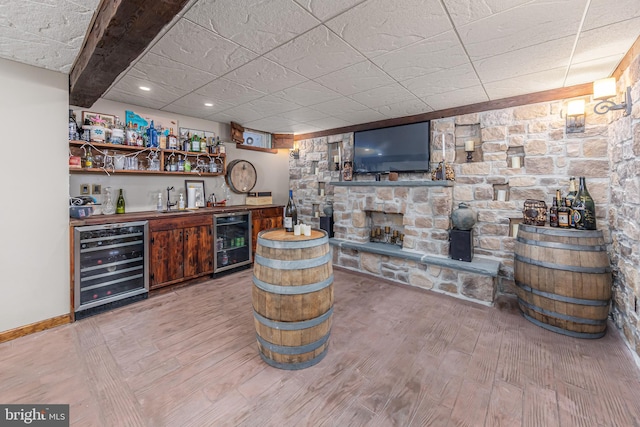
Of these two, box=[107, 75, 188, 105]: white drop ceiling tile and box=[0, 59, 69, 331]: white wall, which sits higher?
box=[107, 75, 188, 105]: white drop ceiling tile

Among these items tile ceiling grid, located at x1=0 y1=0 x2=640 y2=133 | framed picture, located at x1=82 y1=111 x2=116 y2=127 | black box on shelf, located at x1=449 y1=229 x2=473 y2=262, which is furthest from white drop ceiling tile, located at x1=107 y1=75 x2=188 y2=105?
black box on shelf, located at x1=449 y1=229 x2=473 y2=262

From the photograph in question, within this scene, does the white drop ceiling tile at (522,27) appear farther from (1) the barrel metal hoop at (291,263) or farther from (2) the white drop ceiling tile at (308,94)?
(1) the barrel metal hoop at (291,263)

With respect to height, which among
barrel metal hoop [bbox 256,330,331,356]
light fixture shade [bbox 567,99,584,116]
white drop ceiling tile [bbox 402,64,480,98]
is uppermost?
white drop ceiling tile [bbox 402,64,480,98]

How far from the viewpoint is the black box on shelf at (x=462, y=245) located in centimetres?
304

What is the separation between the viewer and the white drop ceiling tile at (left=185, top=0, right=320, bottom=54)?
1513 millimetres

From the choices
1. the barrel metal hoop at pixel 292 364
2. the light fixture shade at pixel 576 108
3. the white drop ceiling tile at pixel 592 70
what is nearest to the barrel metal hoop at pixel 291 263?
the barrel metal hoop at pixel 292 364

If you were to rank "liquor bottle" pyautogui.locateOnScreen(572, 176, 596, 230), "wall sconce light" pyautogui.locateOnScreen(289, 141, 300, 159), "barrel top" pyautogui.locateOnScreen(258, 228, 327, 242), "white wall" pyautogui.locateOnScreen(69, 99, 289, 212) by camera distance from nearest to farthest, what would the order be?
"barrel top" pyautogui.locateOnScreen(258, 228, 327, 242), "liquor bottle" pyautogui.locateOnScreen(572, 176, 596, 230), "white wall" pyautogui.locateOnScreen(69, 99, 289, 212), "wall sconce light" pyautogui.locateOnScreen(289, 141, 300, 159)

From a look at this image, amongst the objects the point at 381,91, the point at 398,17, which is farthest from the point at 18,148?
the point at 381,91

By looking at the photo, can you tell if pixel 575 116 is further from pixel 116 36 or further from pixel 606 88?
pixel 116 36

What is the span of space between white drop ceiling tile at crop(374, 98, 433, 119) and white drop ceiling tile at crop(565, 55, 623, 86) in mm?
1307

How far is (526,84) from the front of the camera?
2.62 m

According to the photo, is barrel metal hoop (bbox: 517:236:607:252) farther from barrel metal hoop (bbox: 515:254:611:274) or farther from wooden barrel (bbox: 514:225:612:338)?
barrel metal hoop (bbox: 515:254:611:274)

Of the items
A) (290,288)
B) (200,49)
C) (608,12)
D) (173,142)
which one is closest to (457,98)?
(608,12)

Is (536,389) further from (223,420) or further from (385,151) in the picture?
(385,151)
